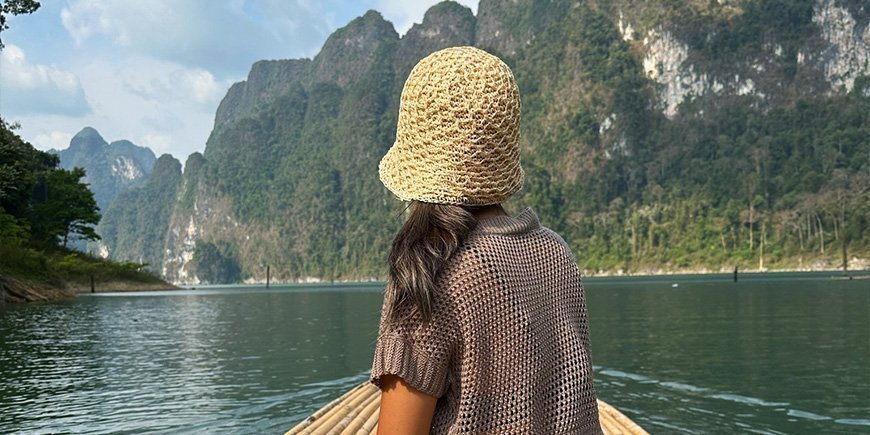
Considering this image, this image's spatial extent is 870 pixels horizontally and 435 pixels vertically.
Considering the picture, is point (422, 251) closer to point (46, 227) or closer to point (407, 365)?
point (407, 365)

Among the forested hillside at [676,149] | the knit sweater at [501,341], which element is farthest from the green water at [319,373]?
the forested hillside at [676,149]

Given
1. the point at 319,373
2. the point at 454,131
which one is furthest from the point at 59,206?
the point at 454,131

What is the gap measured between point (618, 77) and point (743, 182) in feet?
142

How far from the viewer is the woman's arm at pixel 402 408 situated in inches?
50.2

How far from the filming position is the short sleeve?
1.24m

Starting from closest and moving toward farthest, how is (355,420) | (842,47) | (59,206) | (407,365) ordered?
(407,365), (355,420), (59,206), (842,47)

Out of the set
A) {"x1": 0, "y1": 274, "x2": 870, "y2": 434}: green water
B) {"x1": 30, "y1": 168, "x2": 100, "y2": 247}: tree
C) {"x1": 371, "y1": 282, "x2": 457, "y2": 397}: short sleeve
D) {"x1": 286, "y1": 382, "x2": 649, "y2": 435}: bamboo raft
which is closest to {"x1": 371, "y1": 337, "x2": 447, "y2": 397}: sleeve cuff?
{"x1": 371, "y1": 282, "x2": 457, "y2": 397}: short sleeve

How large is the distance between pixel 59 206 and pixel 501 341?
198 ft

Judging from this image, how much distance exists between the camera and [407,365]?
124 centimetres

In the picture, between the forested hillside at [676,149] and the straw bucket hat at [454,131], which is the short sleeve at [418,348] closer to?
the straw bucket hat at [454,131]

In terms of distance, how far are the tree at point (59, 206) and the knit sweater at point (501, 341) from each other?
2251 inches

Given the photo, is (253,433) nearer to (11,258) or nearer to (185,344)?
(185,344)

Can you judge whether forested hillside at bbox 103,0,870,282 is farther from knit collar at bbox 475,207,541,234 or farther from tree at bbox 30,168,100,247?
knit collar at bbox 475,207,541,234

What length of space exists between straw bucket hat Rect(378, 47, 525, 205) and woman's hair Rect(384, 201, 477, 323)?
28 millimetres
